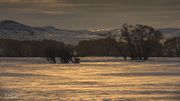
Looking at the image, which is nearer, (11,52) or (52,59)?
(52,59)

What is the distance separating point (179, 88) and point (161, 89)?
4.08 feet

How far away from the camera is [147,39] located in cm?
10425

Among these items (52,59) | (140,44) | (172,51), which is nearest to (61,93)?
(52,59)

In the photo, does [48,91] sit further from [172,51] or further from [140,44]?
[172,51]

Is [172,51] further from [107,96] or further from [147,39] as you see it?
A: [107,96]

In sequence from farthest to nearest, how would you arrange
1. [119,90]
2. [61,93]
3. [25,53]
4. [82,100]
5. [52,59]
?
[25,53], [52,59], [119,90], [61,93], [82,100]

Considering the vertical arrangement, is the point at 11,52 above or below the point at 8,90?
below

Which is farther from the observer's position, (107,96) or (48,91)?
(48,91)

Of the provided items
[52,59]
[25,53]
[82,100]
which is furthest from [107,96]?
[25,53]

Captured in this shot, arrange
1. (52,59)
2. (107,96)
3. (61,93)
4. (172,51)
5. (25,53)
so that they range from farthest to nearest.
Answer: (25,53) < (172,51) < (52,59) < (61,93) < (107,96)

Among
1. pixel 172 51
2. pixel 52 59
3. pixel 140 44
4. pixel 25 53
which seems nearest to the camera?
pixel 52 59

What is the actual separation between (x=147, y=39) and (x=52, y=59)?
74.0ft

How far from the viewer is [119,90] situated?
28.8 meters

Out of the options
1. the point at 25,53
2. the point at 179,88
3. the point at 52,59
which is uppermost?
the point at 179,88
